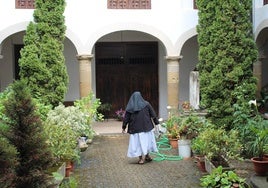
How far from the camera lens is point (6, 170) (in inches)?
180

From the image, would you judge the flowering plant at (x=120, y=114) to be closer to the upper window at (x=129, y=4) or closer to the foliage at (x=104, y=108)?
the foliage at (x=104, y=108)

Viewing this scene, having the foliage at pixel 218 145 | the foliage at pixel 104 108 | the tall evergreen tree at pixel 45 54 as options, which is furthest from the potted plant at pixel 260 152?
the foliage at pixel 104 108

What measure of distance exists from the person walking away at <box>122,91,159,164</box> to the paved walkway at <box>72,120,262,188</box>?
0.83 feet

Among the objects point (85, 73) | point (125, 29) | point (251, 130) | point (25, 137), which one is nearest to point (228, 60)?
point (125, 29)

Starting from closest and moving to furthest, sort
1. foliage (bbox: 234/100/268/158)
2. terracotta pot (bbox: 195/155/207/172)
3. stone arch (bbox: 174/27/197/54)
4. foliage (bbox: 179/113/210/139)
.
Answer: foliage (bbox: 234/100/268/158) → terracotta pot (bbox: 195/155/207/172) → foliage (bbox: 179/113/210/139) → stone arch (bbox: 174/27/197/54)

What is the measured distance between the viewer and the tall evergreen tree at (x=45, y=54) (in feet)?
45.0

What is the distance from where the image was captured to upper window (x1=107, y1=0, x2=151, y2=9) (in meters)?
15.6

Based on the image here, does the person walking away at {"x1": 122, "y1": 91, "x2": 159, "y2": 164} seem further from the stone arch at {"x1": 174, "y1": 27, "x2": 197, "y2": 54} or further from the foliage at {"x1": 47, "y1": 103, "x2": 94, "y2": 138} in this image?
the stone arch at {"x1": 174, "y1": 27, "x2": 197, "y2": 54}

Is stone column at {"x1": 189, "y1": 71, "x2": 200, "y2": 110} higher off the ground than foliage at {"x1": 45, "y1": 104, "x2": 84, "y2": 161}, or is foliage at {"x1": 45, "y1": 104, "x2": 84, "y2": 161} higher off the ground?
stone column at {"x1": 189, "y1": 71, "x2": 200, "y2": 110}

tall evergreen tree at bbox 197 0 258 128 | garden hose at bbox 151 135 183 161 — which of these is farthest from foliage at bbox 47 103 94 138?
tall evergreen tree at bbox 197 0 258 128

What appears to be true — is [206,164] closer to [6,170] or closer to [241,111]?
[241,111]

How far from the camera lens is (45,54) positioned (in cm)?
1390

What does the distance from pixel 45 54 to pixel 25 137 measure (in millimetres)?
9228

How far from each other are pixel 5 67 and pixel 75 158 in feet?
32.7
